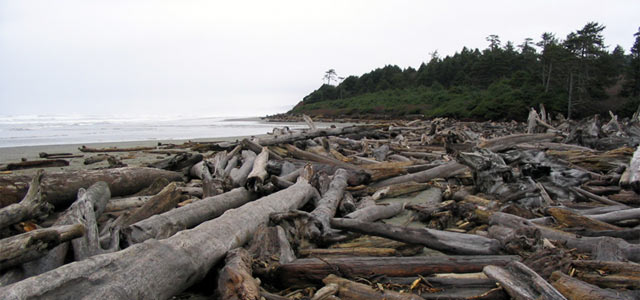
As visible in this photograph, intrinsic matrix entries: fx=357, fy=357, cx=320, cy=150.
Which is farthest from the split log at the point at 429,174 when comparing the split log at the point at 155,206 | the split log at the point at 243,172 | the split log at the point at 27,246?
the split log at the point at 27,246

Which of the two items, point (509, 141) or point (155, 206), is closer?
point (155, 206)

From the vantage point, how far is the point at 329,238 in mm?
3447

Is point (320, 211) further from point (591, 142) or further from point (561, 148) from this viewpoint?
point (591, 142)

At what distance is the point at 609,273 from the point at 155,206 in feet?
13.9

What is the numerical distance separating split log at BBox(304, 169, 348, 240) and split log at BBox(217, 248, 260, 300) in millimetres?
936

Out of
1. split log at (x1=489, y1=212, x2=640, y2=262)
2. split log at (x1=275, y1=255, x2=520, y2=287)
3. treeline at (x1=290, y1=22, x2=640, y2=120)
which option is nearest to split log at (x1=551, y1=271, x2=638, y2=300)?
split log at (x1=275, y1=255, x2=520, y2=287)

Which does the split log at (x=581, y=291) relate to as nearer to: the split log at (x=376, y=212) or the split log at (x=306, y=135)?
the split log at (x=376, y=212)

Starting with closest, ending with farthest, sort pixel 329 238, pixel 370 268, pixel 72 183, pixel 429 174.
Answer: pixel 370 268
pixel 329 238
pixel 72 183
pixel 429 174

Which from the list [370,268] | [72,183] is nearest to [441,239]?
[370,268]

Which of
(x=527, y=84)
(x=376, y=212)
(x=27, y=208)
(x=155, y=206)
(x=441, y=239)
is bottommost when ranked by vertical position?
Answer: (x=376, y=212)

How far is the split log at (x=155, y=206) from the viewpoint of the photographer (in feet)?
12.2

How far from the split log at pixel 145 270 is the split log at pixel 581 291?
2.32m

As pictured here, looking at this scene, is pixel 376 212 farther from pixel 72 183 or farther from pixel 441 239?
pixel 72 183

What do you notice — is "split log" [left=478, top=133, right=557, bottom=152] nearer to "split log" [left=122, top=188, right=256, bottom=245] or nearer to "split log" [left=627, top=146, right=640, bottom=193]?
"split log" [left=627, top=146, right=640, bottom=193]
